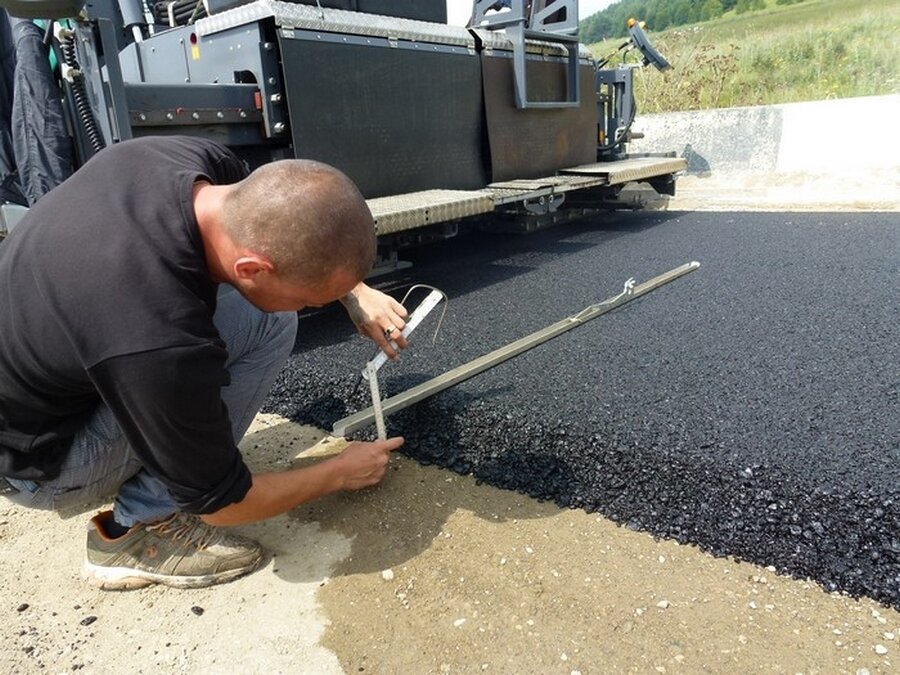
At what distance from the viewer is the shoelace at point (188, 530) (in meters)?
1.50

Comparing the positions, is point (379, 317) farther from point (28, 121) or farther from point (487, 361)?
point (28, 121)

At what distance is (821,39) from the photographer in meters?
11.5

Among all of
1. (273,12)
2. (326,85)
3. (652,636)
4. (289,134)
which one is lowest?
(652,636)

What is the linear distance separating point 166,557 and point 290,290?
82 centimetres

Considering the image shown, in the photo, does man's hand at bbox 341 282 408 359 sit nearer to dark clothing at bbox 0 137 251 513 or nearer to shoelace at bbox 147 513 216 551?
dark clothing at bbox 0 137 251 513

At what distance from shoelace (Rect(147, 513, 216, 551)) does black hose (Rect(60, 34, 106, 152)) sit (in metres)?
1.75

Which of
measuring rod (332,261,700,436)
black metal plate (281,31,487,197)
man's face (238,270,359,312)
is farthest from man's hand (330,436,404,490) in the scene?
black metal plate (281,31,487,197)

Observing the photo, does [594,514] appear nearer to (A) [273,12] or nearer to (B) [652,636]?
(B) [652,636]

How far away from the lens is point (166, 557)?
149cm

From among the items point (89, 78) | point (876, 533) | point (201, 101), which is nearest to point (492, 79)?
point (201, 101)

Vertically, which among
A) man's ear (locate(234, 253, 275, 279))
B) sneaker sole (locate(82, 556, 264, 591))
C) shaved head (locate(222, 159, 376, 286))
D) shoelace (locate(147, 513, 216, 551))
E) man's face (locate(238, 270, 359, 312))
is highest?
shaved head (locate(222, 159, 376, 286))

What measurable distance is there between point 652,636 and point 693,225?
182 inches

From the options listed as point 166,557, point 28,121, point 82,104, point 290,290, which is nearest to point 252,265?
point 290,290

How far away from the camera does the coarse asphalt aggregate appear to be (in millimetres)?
1441
